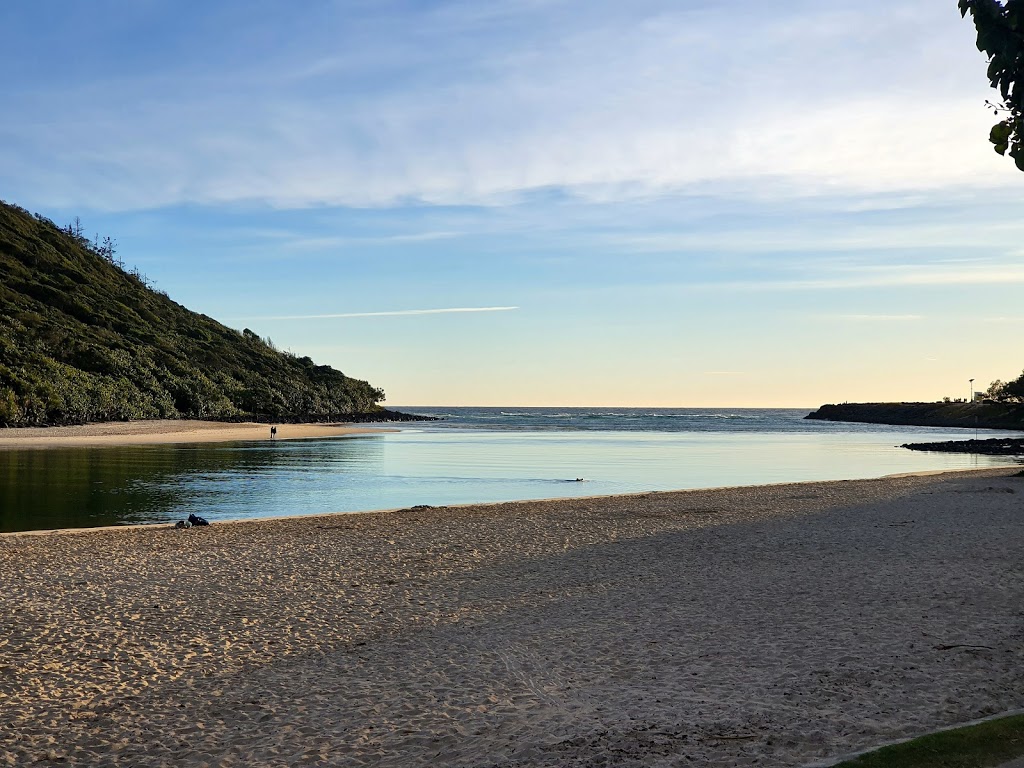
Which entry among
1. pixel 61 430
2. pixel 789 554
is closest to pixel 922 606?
pixel 789 554

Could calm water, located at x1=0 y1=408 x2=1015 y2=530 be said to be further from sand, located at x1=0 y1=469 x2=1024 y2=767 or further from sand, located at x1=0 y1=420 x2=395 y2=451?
sand, located at x1=0 y1=469 x2=1024 y2=767

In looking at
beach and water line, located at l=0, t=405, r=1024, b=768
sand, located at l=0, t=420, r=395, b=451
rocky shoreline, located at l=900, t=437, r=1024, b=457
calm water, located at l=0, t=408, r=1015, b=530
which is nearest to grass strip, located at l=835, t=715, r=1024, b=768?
beach and water line, located at l=0, t=405, r=1024, b=768

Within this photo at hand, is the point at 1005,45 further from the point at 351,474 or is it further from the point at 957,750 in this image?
the point at 351,474

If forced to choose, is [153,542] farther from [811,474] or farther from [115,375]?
[115,375]

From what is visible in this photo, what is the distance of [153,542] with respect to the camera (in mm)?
17172

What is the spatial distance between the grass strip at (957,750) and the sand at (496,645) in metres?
0.56

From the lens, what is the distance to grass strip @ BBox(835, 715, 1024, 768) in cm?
570

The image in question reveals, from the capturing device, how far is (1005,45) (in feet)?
18.6

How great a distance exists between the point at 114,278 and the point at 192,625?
144 meters

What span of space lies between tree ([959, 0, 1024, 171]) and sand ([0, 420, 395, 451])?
53124 mm

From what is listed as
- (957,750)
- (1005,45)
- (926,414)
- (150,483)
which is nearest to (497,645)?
(957,750)

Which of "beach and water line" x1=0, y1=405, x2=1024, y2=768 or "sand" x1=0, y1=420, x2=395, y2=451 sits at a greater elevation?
"sand" x1=0, y1=420, x2=395, y2=451

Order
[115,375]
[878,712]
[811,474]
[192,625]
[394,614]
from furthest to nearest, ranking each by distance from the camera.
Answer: [115,375] → [811,474] → [394,614] → [192,625] → [878,712]

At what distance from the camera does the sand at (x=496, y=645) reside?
6871 millimetres
